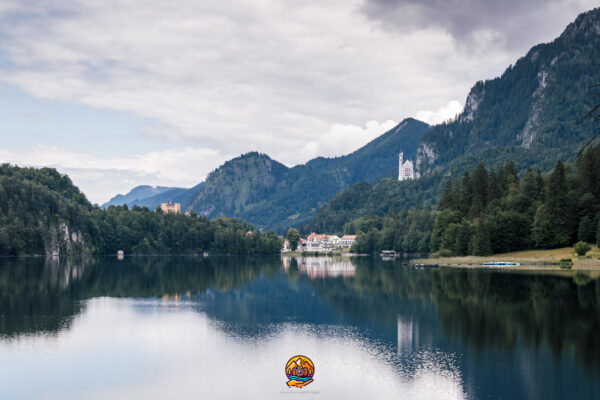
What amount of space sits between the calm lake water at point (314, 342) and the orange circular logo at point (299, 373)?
0.60 metres

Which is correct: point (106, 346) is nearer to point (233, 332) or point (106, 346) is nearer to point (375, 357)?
point (233, 332)

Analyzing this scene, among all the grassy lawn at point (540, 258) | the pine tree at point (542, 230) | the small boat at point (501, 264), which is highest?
the pine tree at point (542, 230)

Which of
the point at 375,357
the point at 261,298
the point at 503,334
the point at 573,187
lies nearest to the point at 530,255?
the point at 573,187

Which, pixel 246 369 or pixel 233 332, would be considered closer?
pixel 246 369

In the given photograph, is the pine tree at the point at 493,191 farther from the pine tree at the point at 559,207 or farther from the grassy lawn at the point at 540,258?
the pine tree at the point at 559,207

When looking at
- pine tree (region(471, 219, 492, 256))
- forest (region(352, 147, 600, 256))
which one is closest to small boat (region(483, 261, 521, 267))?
pine tree (region(471, 219, 492, 256))

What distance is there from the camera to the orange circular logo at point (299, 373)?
33062mm

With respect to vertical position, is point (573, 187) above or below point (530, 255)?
above

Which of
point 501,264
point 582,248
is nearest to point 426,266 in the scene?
point 501,264

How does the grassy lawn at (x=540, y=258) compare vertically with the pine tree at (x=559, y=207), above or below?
below

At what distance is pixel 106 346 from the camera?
44156 mm

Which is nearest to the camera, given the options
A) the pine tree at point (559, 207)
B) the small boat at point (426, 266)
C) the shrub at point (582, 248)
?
the shrub at point (582, 248)

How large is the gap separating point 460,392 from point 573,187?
111 meters

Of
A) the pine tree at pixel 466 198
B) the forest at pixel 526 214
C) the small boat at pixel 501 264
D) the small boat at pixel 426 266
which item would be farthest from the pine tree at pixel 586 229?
the pine tree at pixel 466 198
